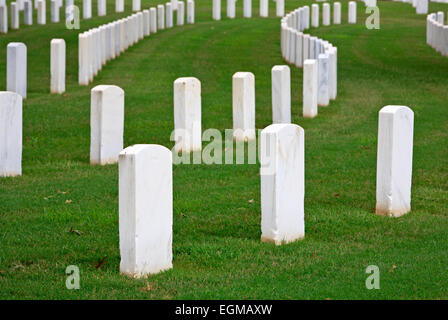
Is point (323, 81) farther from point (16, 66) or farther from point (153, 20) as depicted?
point (153, 20)

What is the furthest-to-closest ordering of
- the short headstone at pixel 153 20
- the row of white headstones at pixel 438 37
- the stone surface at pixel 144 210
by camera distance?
the short headstone at pixel 153 20 → the row of white headstones at pixel 438 37 → the stone surface at pixel 144 210

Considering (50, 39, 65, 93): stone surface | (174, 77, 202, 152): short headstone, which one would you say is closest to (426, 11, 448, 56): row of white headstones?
(50, 39, 65, 93): stone surface

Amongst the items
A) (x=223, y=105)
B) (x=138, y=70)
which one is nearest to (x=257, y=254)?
(x=223, y=105)

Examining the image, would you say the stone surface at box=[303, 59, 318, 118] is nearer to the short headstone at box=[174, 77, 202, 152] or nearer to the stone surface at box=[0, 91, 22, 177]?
the short headstone at box=[174, 77, 202, 152]

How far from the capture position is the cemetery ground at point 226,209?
7266mm

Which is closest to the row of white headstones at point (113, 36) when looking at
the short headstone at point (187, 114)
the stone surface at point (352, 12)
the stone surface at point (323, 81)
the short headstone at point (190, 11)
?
the short headstone at point (190, 11)

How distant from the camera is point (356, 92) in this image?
1928cm

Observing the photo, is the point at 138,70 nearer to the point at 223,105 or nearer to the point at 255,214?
the point at 223,105

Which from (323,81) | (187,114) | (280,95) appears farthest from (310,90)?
(187,114)

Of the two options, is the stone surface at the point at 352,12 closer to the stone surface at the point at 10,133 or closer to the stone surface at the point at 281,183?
the stone surface at the point at 10,133

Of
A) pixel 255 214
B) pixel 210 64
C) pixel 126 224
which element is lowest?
pixel 210 64

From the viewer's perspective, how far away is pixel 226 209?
384 inches

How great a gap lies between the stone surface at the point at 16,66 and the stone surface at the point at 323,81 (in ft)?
17.1

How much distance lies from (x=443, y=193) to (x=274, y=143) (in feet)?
10.2
